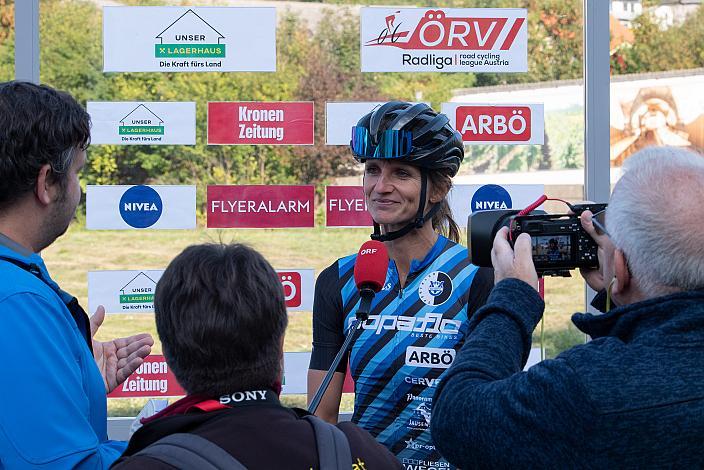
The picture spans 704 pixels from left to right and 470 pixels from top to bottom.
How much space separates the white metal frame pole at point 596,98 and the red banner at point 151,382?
87.6 inches

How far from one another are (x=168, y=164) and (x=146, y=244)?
1.43 feet

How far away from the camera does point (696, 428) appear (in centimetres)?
150

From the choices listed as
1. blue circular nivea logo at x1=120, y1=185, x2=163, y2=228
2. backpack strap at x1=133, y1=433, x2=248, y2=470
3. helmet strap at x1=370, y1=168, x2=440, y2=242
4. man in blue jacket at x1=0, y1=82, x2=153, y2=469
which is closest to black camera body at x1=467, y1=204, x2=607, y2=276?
helmet strap at x1=370, y1=168, x2=440, y2=242

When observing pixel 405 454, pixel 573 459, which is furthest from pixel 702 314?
pixel 405 454

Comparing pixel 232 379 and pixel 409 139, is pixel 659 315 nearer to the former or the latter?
pixel 232 379

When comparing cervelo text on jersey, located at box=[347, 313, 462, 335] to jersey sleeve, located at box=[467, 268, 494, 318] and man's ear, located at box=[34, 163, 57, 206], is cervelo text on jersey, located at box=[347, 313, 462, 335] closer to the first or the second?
jersey sleeve, located at box=[467, 268, 494, 318]

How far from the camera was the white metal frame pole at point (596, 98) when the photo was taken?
4570 mm

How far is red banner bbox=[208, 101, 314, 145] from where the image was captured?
4605 millimetres

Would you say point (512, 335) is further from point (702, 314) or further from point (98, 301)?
point (98, 301)

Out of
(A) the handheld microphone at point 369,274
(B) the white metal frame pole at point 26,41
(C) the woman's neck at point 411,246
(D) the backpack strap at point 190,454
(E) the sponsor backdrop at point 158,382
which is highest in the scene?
(B) the white metal frame pole at point 26,41

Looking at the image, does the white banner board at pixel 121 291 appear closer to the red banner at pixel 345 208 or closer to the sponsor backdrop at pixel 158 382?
the sponsor backdrop at pixel 158 382

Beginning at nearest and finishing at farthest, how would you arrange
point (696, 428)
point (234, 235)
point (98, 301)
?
Answer: point (696, 428)
point (98, 301)
point (234, 235)

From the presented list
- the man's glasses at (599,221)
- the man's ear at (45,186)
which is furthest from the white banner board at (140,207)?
the man's glasses at (599,221)

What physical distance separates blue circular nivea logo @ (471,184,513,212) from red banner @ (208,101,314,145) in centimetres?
96
